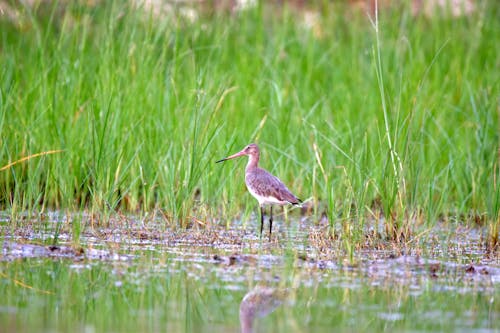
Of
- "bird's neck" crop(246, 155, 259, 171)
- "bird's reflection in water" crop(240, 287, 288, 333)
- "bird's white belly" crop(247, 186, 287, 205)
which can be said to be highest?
"bird's neck" crop(246, 155, 259, 171)

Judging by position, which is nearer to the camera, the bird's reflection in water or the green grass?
the bird's reflection in water

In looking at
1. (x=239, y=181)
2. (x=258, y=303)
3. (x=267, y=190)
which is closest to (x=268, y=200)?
(x=267, y=190)

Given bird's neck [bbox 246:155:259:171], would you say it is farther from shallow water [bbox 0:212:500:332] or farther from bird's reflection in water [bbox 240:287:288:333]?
bird's reflection in water [bbox 240:287:288:333]

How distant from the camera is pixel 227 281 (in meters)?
5.84

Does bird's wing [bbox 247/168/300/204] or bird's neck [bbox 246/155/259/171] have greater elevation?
bird's neck [bbox 246/155/259/171]

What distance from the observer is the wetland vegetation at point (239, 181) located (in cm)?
539

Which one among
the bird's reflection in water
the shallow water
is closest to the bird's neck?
the shallow water

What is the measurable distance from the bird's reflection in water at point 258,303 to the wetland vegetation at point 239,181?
0.16ft

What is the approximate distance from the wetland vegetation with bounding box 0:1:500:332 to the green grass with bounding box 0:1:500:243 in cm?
3

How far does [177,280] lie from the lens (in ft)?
19.2

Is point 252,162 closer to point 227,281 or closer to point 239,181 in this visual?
point 239,181

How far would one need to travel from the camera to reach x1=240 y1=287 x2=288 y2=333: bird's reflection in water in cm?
486

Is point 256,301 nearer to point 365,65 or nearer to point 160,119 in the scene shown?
point 160,119

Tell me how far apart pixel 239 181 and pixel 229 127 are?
1.76 feet
